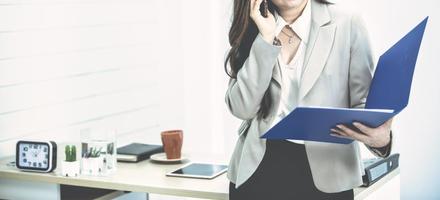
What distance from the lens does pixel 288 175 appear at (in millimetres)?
1810

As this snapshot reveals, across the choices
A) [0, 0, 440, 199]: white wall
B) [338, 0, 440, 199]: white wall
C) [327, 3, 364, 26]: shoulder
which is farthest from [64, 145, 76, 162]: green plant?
[338, 0, 440, 199]: white wall

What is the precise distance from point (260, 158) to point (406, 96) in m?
0.39

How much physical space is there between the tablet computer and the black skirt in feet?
1.86

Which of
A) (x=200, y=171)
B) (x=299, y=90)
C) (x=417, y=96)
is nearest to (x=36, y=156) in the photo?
(x=200, y=171)

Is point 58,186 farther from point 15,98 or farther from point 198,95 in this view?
point 198,95

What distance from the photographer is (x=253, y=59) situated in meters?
1.82

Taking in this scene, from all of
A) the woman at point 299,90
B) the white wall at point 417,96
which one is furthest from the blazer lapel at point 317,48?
the white wall at point 417,96

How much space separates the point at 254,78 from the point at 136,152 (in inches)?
43.0

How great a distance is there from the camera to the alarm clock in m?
2.54

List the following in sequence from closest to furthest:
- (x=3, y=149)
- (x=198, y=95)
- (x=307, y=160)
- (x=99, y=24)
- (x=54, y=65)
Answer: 1. (x=307, y=160)
2. (x=3, y=149)
3. (x=54, y=65)
4. (x=99, y=24)
5. (x=198, y=95)

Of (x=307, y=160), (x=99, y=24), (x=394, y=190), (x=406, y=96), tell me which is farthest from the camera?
(x=99, y=24)

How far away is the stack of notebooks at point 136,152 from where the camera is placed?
2.74 metres

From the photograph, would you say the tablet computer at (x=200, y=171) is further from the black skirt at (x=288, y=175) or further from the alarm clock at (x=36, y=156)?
the black skirt at (x=288, y=175)

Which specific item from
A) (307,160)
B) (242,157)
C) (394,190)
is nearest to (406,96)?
(307,160)
